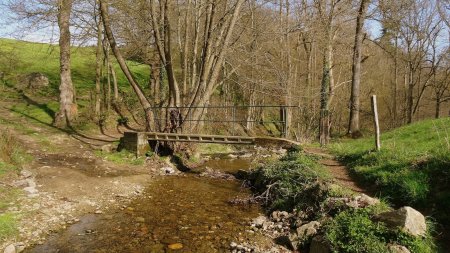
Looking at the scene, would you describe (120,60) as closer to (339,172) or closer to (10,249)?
(339,172)

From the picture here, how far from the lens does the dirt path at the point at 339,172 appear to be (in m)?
8.10

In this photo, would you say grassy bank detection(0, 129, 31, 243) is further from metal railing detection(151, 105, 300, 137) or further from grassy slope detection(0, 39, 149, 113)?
grassy slope detection(0, 39, 149, 113)

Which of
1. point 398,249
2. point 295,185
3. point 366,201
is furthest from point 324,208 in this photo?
point 398,249

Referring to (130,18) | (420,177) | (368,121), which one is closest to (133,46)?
(130,18)

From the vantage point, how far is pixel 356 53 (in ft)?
58.9

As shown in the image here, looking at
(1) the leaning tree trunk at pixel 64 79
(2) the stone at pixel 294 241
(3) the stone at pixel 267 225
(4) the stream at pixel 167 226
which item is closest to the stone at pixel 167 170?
(4) the stream at pixel 167 226

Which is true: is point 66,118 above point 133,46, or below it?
below

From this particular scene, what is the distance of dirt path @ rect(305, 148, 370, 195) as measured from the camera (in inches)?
319

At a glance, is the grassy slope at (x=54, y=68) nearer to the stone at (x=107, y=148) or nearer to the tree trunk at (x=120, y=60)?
the tree trunk at (x=120, y=60)

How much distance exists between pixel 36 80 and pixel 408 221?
23.4 m

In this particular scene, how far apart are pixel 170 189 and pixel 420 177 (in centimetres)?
663

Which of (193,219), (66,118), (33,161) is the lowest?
(193,219)

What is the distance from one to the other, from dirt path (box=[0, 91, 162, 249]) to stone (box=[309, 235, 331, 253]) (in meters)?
4.80

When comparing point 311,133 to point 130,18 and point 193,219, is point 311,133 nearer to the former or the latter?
point 130,18
